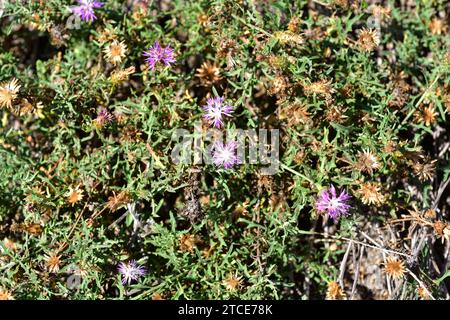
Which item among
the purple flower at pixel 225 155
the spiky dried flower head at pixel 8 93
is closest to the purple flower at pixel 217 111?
the purple flower at pixel 225 155

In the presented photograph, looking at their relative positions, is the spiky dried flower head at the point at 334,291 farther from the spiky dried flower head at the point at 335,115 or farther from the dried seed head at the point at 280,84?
the dried seed head at the point at 280,84

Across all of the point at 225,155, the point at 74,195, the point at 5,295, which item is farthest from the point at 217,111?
the point at 5,295

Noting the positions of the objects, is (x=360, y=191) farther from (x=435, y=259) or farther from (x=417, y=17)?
(x=417, y=17)

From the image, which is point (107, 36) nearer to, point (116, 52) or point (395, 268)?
point (116, 52)

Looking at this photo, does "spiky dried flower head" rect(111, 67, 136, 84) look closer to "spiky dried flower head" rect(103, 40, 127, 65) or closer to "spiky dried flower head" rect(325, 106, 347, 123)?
"spiky dried flower head" rect(103, 40, 127, 65)
